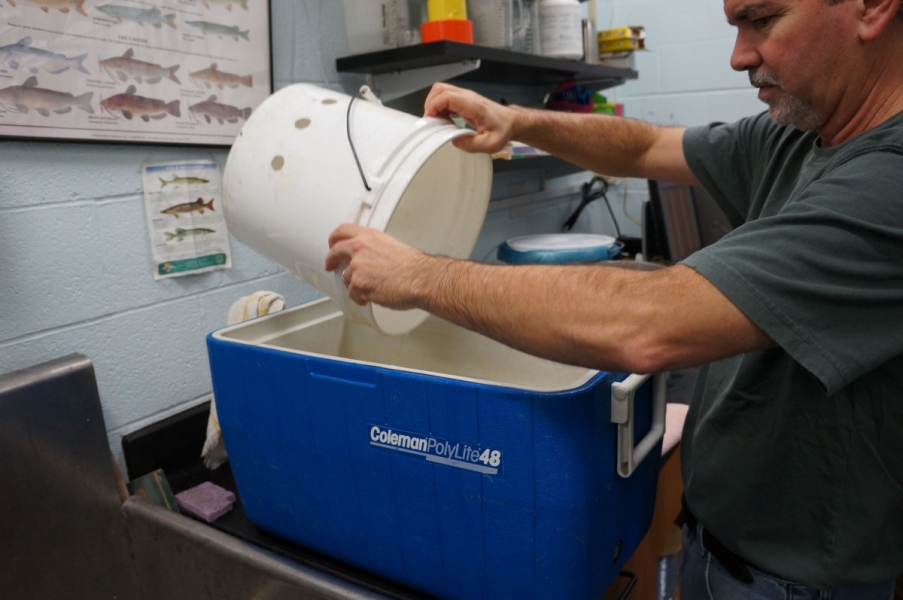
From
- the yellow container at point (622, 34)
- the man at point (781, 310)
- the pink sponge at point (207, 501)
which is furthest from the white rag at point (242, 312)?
the yellow container at point (622, 34)

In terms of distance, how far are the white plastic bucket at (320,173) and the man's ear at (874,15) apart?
432mm

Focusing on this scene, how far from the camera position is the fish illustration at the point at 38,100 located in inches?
35.3

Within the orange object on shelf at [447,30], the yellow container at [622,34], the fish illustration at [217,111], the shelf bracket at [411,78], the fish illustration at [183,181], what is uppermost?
the yellow container at [622,34]

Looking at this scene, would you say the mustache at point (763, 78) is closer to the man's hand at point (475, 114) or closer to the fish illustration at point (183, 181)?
the man's hand at point (475, 114)

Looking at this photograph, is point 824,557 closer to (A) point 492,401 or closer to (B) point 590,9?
(A) point 492,401

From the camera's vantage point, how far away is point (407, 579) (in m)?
0.78

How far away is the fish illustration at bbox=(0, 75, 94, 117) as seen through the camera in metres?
0.90

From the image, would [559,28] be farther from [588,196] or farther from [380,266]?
[380,266]

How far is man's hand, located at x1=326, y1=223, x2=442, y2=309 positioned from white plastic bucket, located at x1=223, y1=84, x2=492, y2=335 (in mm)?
28

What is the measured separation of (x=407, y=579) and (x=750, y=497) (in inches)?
Result: 16.7

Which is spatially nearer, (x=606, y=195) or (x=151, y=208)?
(x=151, y=208)

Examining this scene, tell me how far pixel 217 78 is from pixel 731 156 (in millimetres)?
885

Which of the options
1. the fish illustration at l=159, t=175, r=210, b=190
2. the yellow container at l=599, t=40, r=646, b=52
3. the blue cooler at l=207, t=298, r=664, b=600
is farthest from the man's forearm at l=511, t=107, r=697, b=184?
the yellow container at l=599, t=40, r=646, b=52

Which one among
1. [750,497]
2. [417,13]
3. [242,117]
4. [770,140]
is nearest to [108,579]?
[242,117]
